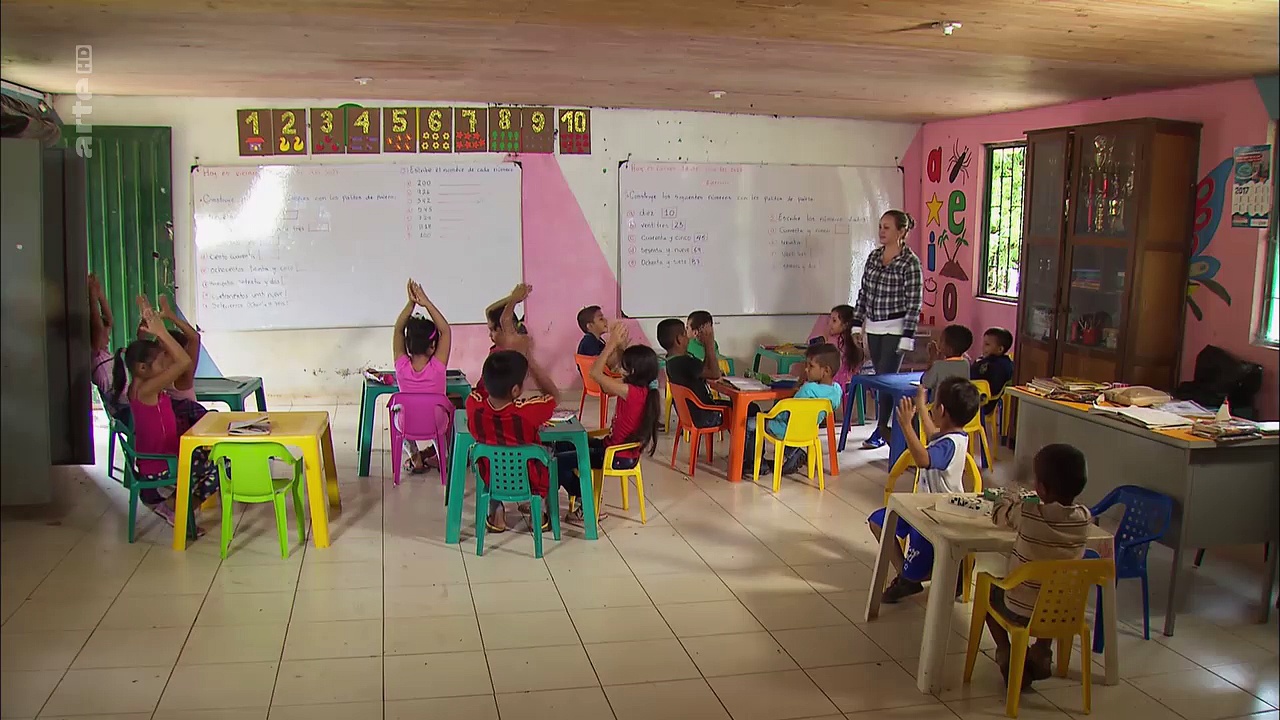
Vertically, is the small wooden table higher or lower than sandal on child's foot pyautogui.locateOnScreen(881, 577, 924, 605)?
higher

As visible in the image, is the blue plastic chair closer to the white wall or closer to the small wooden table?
the small wooden table

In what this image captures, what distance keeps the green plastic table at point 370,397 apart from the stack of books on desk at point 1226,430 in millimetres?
3570

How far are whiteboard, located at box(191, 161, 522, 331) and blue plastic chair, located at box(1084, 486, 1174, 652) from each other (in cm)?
502

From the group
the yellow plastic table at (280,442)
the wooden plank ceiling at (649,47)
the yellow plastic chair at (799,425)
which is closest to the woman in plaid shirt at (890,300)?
the wooden plank ceiling at (649,47)

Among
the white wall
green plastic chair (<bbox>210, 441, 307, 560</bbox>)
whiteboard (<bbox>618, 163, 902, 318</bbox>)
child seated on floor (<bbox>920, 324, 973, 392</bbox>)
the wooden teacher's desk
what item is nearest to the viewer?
the wooden teacher's desk

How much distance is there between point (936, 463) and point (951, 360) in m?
2.26

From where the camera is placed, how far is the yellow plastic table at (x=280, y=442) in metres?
4.32

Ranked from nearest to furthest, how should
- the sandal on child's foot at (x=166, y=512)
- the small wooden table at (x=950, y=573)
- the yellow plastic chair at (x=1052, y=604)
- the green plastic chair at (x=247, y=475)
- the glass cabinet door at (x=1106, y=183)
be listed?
the yellow plastic chair at (x=1052, y=604)
the small wooden table at (x=950, y=573)
the green plastic chair at (x=247, y=475)
the sandal on child's foot at (x=166, y=512)
the glass cabinet door at (x=1106, y=183)

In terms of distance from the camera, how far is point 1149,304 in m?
5.50

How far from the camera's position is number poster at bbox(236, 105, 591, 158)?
7363 millimetres

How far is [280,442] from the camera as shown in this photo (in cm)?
432

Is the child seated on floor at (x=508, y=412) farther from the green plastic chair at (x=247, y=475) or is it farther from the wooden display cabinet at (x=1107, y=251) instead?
the wooden display cabinet at (x=1107, y=251)

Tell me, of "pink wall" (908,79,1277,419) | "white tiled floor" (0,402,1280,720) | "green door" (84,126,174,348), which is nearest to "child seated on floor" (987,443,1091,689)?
"white tiled floor" (0,402,1280,720)

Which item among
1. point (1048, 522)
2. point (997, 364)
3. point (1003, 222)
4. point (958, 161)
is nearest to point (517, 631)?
point (1048, 522)
